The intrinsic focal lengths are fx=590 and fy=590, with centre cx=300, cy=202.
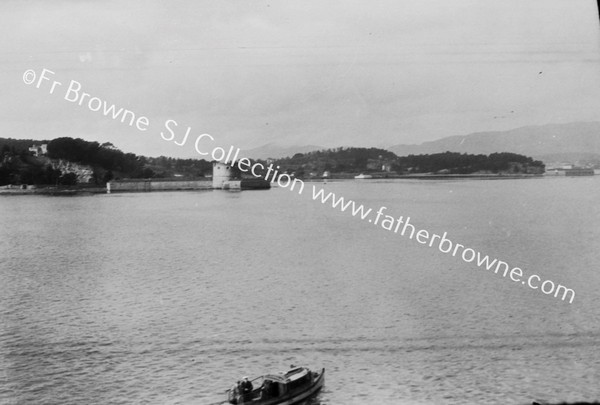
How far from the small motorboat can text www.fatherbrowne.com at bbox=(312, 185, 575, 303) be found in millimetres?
3762

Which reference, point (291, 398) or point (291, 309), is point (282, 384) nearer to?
point (291, 398)

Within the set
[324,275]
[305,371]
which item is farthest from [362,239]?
[305,371]

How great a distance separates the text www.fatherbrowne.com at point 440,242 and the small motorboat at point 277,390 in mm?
3762

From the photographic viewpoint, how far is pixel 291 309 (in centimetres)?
621

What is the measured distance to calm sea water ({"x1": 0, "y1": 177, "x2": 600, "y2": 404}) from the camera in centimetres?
461

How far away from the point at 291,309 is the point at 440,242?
3.78m

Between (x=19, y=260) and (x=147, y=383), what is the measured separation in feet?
15.0

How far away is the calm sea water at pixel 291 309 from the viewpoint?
4.61m

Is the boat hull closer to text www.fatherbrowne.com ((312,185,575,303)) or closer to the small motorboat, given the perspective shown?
the small motorboat

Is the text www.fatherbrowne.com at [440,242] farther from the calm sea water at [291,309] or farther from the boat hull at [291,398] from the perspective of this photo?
the boat hull at [291,398]

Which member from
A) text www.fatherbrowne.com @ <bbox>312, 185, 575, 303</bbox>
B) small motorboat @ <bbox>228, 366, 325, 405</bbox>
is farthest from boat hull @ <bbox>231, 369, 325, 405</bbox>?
text www.fatherbrowne.com @ <bbox>312, 185, 575, 303</bbox>

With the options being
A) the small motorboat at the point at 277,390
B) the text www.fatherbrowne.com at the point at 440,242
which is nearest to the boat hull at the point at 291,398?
the small motorboat at the point at 277,390

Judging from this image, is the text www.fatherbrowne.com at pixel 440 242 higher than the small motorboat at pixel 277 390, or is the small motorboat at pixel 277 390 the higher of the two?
the text www.fatherbrowne.com at pixel 440 242

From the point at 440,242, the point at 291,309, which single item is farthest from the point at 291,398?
the point at 440,242
